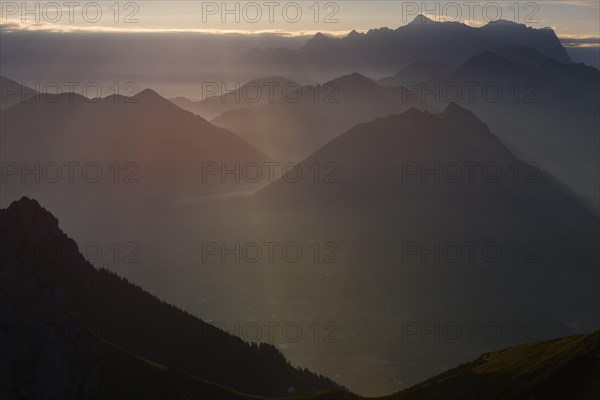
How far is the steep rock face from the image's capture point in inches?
5704

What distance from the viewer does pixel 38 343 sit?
15125cm

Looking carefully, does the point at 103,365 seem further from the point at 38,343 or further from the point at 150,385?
the point at 38,343

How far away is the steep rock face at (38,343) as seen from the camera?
475ft

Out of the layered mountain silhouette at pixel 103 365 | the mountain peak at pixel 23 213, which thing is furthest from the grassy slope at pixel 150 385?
the mountain peak at pixel 23 213

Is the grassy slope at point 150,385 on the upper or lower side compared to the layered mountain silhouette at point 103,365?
lower

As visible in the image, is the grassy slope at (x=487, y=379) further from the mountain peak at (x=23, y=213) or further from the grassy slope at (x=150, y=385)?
the mountain peak at (x=23, y=213)

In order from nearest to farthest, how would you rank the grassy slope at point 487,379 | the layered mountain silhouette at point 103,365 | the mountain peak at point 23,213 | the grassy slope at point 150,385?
the grassy slope at point 487,379
the layered mountain silhouette at point 103,365
the grassy slope at point 150,385
the mountain peak at point 23,213

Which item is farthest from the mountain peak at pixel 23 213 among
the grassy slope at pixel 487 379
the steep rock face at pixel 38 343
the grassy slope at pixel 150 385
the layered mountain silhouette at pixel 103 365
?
the grassy slope at pixel 150 385

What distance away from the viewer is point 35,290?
537ft

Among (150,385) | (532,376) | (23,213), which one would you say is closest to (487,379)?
(532,376)

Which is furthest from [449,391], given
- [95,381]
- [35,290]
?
[35,290]

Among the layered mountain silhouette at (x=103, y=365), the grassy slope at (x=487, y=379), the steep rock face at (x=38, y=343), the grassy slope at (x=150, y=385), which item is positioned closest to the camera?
the grassy slope at (x=487, y=379)

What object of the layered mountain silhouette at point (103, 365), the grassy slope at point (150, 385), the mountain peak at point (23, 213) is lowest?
the grassy slope at point (150, 385)

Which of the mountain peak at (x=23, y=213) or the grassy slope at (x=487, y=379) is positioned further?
the mountain peak at (x=23, y=213)
